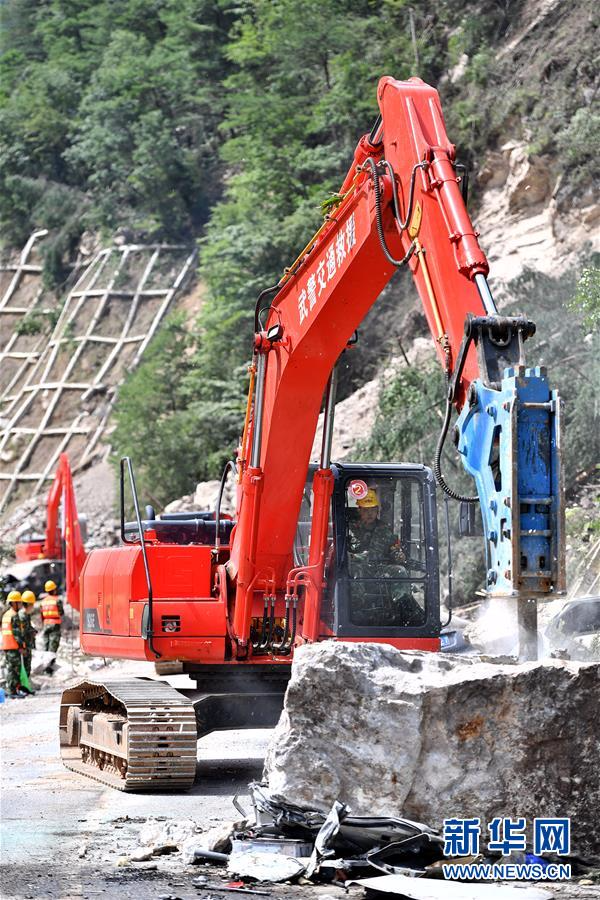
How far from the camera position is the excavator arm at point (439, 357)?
20.3 feet

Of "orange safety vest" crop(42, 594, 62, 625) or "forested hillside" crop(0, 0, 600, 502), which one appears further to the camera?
"forested hillside" crop(0, 0, 600, 502)

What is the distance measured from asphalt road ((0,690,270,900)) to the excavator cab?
165 cm

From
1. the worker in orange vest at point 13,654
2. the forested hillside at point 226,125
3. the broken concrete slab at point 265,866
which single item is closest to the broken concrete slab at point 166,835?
the broken concrete slab at point 265,866

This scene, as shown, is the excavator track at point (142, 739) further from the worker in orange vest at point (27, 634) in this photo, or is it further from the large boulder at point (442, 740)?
the worker in orange vest at point (27, 634)

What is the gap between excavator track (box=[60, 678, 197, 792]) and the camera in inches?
382

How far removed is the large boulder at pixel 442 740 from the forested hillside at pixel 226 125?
1189cm

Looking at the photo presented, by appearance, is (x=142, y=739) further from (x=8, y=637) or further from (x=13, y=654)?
(x=13, y=654)

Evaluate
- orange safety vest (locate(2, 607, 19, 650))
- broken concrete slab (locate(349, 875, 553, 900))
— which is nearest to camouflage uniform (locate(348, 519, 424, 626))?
broken concrete slab (locate(349, 875, 553, 900))

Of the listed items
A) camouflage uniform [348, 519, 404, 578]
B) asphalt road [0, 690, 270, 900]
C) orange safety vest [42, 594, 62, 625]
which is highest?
camouflage uniform [348, 519, 404, 578]

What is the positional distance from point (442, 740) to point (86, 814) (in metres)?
3.18

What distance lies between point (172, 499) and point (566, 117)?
1389cm

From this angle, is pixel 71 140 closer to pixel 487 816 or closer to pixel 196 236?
pixel 196 236

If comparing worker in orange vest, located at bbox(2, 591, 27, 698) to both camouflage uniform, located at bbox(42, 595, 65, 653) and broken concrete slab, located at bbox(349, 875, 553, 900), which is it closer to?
camouflage uniform, located at bbox(42, 595, 65, 653)

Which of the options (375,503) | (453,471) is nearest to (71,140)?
(453,471)
